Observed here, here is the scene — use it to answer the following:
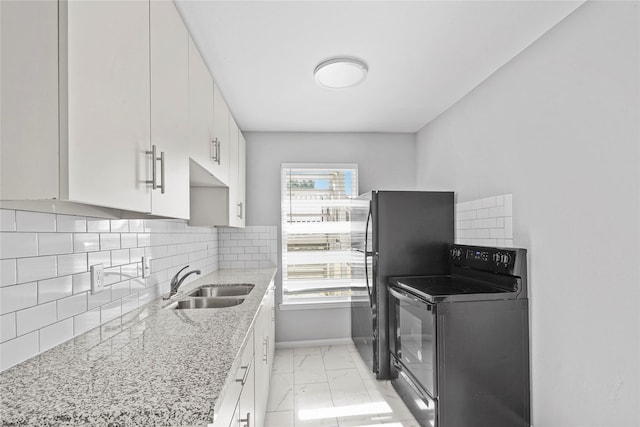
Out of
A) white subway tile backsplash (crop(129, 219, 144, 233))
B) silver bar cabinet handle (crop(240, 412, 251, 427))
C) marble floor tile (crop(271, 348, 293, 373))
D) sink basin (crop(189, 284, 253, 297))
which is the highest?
white subway tile backsplash (crop(129, 219, 144, 233))

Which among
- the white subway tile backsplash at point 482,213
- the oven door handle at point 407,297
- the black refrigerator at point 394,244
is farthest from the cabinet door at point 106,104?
the white subway tile backsplash at point 482,213

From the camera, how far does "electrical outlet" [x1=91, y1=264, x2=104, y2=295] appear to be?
138 centimetres

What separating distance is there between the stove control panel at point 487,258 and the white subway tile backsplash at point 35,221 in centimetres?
226

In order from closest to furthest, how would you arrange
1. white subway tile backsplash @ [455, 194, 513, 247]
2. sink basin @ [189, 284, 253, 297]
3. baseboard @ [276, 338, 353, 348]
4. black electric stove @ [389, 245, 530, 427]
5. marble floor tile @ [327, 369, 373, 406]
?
1. black electric stove @ [389, 245, 530, 427]
2. white subway tile backsplash @ [455, 194, 513, 247]
3. sink basin @ [189, 284, 253, 297]
4. marble floor tile @ [327, 369, 373, 406]
5. baseboard @ [276, 338, 353, 348]

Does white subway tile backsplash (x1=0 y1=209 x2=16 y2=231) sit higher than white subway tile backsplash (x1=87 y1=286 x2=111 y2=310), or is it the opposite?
white subway tile backsplash (x1=0 y1=209 x2=16 y2=231)

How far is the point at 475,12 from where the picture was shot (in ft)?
5.98

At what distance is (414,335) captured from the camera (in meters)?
2.43

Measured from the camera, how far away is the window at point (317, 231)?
152 inches

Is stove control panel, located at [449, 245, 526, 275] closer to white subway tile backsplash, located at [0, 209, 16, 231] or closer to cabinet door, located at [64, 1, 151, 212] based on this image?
cabinet door, located at [64, 1, 151, 212]

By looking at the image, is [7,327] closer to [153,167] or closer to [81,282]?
[81,282]

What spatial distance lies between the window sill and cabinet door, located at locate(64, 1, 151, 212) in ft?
9.27

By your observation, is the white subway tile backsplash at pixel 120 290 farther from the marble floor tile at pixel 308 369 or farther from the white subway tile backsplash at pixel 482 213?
the white subway tile backsplash at pixel 482 213

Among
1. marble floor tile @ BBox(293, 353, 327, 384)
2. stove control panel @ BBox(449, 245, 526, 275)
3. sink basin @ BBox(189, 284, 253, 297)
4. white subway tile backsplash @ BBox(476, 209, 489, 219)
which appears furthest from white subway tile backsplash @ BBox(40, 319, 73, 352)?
white subway tile backsplash @ BBox(476, 209, 489, 219)

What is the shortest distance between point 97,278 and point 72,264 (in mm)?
157
